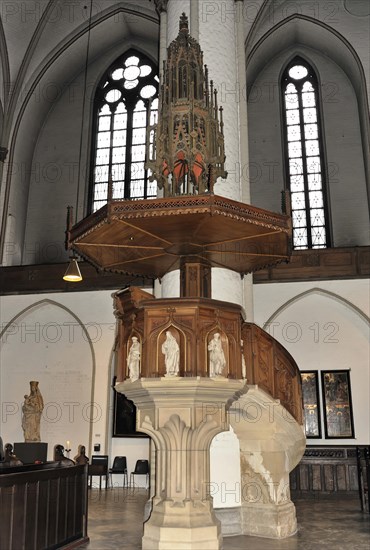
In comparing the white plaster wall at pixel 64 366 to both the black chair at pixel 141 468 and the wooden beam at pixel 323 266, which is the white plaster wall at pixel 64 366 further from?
the wooden beam at pixel 323 266

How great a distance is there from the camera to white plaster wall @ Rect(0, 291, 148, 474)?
14633mm

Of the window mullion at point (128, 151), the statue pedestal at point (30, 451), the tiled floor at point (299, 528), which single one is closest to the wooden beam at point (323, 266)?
the window mullion at point (128, 151)

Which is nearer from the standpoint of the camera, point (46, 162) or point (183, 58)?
point (183, 58)

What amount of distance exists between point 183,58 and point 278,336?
8419 millimetres

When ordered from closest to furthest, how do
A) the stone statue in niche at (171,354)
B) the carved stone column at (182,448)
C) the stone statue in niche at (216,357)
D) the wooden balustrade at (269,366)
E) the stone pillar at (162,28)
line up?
the carved stone column at (182,448) < the stone statue in niche at (171,354) < the stone statue in niche at (216,357) < the wooden balustrade at (269,366) < the stone pillar at (162,28)

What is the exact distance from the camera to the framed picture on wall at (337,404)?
1343 cm

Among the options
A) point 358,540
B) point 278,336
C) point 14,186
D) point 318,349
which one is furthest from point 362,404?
point 14,186

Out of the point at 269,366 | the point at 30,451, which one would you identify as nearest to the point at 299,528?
the point at 269,366

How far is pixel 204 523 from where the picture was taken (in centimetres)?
567

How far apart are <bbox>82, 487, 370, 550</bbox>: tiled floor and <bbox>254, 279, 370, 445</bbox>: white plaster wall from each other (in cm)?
337

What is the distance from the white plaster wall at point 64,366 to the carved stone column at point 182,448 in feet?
29.0

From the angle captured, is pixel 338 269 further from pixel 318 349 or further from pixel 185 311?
pixel 185 311

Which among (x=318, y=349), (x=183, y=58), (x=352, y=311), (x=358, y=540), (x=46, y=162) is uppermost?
(x=46, y=162)

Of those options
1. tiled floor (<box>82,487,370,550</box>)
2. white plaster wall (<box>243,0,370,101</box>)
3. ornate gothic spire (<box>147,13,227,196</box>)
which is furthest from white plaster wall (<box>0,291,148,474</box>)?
white plaster wall (<box>243,0,370,101</box>)
